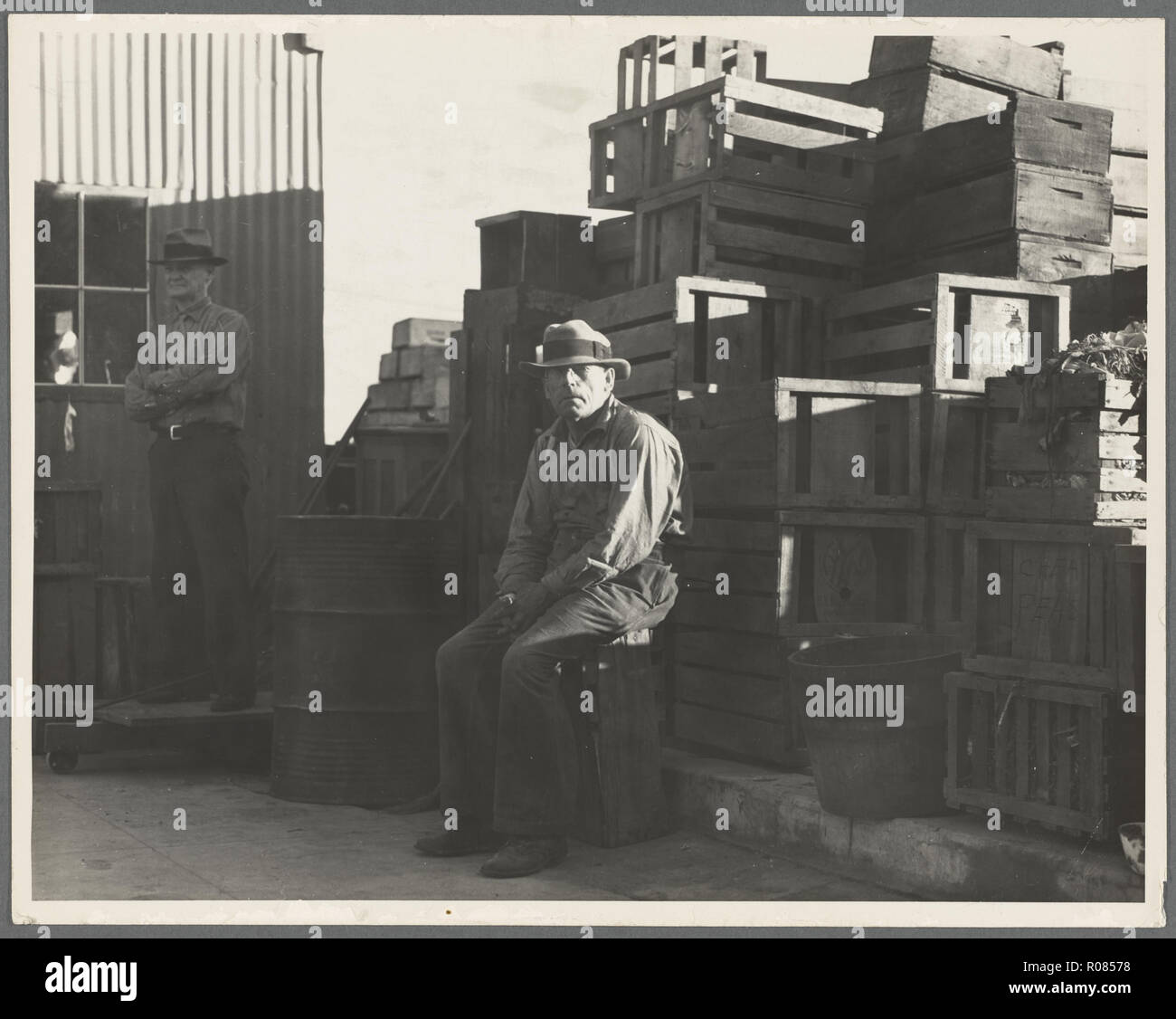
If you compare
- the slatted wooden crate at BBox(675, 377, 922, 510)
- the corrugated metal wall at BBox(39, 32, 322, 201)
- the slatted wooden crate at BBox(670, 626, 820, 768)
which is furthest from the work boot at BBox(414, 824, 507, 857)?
the corrugated metal wall at BBox(39, 32, 322, 201)

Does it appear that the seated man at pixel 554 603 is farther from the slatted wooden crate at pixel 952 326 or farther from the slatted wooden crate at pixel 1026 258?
the slatted wooden crate at pixel 1026 258

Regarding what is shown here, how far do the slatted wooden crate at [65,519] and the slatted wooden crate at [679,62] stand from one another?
3.51 m

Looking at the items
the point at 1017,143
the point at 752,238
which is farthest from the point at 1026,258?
the point at 752,238

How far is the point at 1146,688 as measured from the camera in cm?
575

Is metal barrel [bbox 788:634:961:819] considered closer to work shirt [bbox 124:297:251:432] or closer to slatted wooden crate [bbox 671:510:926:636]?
slatted wooden crate [bbox 671:510:926:636]

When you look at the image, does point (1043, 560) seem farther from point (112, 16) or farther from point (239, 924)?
point (112, 16)

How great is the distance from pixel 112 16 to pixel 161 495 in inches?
113

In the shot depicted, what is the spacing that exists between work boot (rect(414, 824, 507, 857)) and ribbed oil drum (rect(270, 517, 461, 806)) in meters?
0.97

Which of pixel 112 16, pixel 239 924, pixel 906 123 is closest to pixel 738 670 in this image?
pixel 239 924

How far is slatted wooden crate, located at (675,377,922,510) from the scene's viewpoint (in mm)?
6777

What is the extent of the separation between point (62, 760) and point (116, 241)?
3.31 metres

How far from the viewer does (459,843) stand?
677 centimetres

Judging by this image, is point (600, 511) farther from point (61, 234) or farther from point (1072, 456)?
point (61, 234)

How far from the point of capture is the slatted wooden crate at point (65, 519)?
842cm
